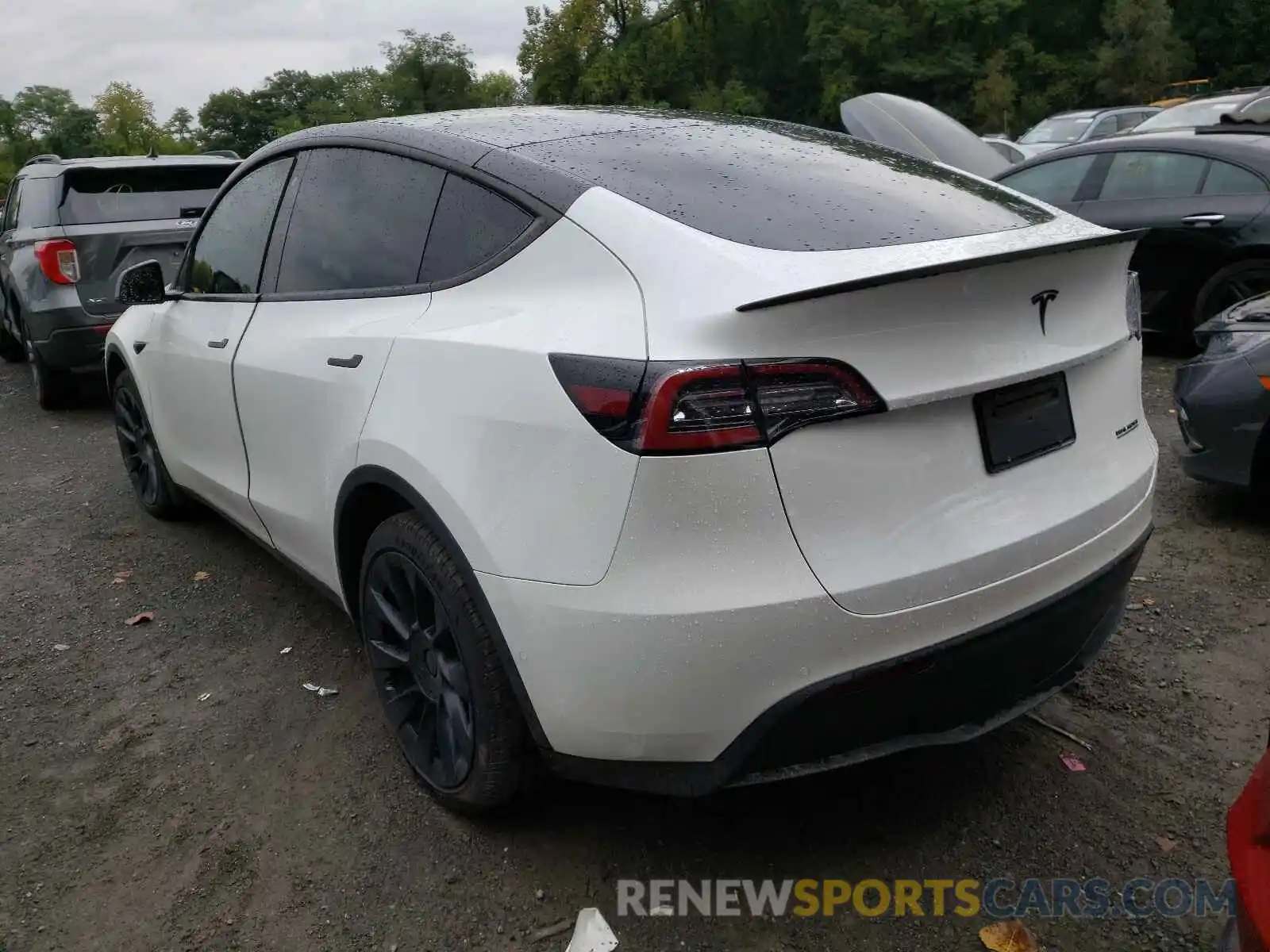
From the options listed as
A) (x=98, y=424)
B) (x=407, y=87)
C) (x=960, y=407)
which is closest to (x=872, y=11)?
(x=407, y=87)

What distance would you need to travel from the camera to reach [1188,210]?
6.39m

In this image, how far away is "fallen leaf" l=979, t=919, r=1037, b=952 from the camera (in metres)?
2.01

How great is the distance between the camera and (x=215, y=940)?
2188mm

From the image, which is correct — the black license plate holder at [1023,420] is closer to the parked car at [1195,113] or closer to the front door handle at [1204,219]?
the front door handle at [1204,219]

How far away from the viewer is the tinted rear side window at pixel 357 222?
258 cm

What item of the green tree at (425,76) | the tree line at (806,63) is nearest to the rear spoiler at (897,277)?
the tree line at (806,63)

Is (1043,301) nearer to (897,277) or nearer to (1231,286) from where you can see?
(897,277)

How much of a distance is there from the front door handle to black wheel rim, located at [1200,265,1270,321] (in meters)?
0.35

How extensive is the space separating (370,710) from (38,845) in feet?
2.94

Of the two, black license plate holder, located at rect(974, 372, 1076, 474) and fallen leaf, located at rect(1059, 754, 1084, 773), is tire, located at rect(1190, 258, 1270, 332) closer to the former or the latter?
fallen leaf, located at rect(1059, 754, 1084, 773)

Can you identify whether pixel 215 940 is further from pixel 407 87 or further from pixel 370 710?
pixel 407 87

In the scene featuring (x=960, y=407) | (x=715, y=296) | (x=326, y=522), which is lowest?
(x=326, y=522)

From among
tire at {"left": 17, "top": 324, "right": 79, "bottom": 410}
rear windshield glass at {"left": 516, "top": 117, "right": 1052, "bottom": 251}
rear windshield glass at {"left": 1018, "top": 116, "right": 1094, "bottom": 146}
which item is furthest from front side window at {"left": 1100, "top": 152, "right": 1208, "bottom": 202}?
rear windshield glass at {"left": 1018, "top": 116, "right": 1094, "bottom": 146}

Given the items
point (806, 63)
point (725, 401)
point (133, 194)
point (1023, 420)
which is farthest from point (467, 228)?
point (806, 63)
